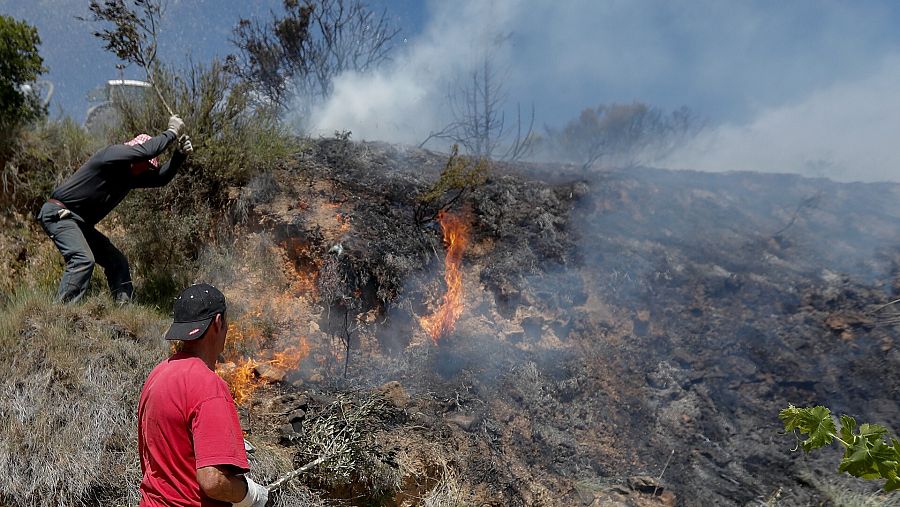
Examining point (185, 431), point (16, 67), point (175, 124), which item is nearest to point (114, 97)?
point (16, 67)

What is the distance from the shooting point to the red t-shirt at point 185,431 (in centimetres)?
176

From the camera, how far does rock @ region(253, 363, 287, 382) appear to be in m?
4.37

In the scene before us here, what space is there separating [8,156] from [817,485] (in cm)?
830

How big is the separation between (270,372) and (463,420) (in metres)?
1.67

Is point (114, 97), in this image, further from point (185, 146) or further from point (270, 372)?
point (270, 372)

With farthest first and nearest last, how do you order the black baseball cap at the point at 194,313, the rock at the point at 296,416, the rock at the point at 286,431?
the rock at the point at 296,416 → the rock at the point at 286,431 → the black baseball cap at the point at 194,313

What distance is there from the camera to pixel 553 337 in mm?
5730

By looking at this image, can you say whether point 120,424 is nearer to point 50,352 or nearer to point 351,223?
point 50,352

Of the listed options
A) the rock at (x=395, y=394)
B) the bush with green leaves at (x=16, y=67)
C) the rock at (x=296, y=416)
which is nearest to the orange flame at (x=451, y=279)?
the rock at (x=395, y=394)

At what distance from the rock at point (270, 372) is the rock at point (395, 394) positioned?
836 millimetres

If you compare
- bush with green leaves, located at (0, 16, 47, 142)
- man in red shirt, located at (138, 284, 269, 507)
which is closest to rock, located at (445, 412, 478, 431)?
man in red shirt, located at (138, 284, 269, 507)

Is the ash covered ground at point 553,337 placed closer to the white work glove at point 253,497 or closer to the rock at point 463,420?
the rock at point 463,420

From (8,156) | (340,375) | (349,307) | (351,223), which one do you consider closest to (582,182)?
(351,223)

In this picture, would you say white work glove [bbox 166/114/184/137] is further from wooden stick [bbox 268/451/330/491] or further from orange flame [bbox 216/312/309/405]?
wooden stick [bbox 268/451/330/491]
